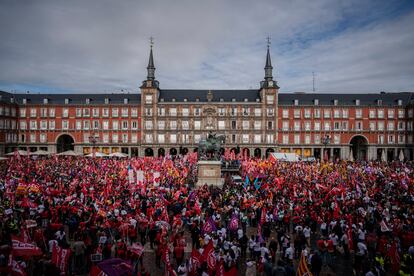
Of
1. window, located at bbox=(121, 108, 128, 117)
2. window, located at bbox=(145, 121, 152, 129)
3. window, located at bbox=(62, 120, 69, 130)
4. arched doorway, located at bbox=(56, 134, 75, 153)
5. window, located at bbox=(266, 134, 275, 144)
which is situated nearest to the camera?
window, located at bbox=(266, 134, 275, 144)

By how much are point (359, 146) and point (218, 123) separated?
33600mm

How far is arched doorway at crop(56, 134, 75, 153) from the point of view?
226 feet

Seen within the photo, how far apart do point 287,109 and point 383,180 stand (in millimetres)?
40178

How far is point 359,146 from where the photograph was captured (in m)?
70.2

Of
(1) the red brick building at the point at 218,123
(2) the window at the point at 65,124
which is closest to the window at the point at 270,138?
(1) the red brick building at the point at 218,123

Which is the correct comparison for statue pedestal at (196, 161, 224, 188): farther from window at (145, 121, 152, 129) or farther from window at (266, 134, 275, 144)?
window at (145, 121, 152, 129)

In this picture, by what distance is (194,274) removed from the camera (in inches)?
375

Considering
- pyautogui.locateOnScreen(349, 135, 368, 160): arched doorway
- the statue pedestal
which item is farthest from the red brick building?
the statue pedestal

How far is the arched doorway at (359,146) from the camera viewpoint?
68.1m

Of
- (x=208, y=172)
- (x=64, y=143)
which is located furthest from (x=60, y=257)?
(x=64, y=143)

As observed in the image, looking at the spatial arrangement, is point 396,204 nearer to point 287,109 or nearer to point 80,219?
point 80,219

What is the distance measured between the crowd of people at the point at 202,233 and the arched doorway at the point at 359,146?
46.1 metres

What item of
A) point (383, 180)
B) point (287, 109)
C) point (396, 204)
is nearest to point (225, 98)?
point (287, 109)

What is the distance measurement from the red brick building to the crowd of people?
4058cm
